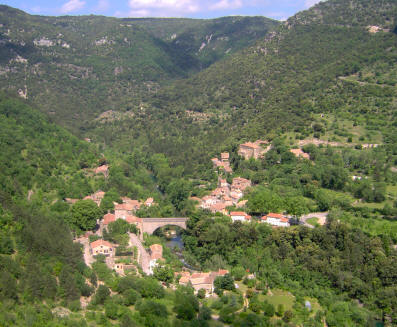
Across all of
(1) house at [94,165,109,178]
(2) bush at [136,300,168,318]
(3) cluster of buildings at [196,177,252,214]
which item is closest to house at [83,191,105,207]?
(1) house at [94,165,109,178]

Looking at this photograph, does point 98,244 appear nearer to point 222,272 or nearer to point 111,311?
point 222,272

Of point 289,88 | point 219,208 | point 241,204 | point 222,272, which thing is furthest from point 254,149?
point 222,272

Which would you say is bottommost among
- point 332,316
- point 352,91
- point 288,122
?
point 332,316

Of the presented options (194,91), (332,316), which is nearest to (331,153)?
(332,316)

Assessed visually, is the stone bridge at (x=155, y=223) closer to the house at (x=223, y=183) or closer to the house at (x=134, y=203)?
the house at (x=134, y=203)

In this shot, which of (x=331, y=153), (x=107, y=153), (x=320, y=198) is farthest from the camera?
(x=107, y=153)

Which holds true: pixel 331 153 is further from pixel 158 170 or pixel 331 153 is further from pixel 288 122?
pixel 158 170

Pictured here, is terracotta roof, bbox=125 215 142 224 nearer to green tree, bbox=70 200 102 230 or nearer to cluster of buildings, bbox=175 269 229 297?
green tree, bbox=70 200 102 230
